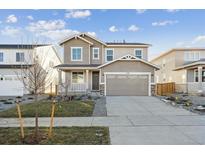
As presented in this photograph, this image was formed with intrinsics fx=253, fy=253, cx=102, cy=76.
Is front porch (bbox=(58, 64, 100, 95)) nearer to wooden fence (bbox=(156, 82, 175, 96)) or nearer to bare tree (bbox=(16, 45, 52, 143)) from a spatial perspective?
wooden fence (bbox=(156, 82, 175, 96))

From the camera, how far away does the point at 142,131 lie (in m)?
8.73

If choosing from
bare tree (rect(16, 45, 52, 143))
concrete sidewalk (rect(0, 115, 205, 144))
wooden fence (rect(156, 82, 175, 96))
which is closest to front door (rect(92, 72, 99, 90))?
wooden fence (rect(156, 82, 175, 96))

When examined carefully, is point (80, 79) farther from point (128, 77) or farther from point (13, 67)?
point (13, 67)

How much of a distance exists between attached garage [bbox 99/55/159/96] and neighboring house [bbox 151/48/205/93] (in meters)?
6.13

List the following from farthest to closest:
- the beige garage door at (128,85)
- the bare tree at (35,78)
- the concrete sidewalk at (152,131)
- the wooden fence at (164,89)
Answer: the wooden fence at (164,89), the beige garage door at (128,85), the bare tree at (35,78), the concrete sidewalk at (152,131)

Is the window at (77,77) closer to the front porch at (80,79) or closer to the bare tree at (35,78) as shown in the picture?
the front porch at (80,79)

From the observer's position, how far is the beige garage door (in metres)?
26.2

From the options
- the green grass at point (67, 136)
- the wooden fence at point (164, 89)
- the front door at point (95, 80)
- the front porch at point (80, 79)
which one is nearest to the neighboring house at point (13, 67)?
the front porch at point (80, 79)

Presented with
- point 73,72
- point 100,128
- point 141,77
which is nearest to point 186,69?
point 141,77

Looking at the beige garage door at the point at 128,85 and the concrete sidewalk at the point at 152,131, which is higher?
the beige garage door at the point at 128,85

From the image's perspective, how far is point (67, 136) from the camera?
7953mm

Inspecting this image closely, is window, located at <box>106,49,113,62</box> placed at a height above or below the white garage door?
above

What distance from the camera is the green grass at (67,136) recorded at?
287 inches
